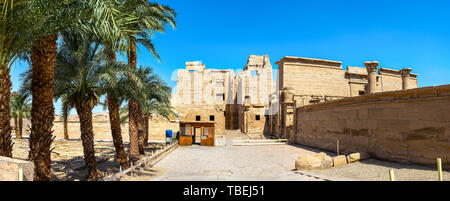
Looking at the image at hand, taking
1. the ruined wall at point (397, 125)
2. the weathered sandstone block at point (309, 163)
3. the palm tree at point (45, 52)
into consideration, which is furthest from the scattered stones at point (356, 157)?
the palm tree at point (45, 52)

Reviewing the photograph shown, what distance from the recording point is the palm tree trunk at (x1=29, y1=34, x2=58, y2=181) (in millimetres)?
6355

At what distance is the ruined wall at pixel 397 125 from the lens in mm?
7566

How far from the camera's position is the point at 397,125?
29.7ft

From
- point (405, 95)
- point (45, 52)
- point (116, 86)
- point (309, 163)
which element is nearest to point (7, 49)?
point (45, 52)

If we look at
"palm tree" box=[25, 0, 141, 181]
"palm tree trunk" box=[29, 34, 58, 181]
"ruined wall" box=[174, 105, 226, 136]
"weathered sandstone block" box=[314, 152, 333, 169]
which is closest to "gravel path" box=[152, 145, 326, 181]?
"weathered sandstone block" box=[314, 152, 333, 169]

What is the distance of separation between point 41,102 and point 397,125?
37.9 feet

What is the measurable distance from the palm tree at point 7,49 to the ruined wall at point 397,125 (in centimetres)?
1149

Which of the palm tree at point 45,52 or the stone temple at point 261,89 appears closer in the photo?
the palm tree at point 45,52

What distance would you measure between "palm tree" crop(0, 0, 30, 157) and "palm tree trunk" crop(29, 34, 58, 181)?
469 mm

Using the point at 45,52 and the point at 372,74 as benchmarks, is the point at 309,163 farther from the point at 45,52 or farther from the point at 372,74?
the point at 372,74

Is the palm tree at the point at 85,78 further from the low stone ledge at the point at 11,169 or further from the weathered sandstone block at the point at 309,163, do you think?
the weathered sandstone block at the point at 309,163

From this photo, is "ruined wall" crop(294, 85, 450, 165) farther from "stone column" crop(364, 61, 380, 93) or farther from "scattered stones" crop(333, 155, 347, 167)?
"stone column" crop(364, 61, 380, 93)
